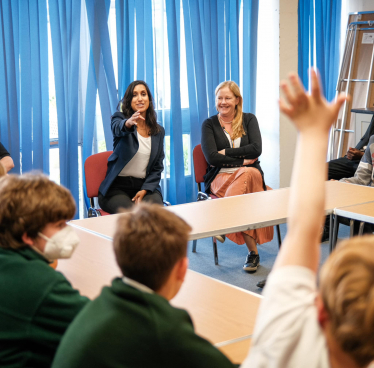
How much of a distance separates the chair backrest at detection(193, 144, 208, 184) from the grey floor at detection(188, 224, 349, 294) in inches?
24.3

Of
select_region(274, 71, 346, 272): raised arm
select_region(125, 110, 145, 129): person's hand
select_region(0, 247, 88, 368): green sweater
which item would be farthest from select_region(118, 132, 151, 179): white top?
select_region(274, 71, 346, 272): raised arm

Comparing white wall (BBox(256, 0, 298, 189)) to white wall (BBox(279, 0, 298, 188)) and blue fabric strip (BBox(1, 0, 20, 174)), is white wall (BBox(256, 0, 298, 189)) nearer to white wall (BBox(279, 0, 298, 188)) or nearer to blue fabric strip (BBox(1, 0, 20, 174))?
white wall (BBox(279, 0, 298, 188))

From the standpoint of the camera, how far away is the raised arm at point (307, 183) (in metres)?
0.73

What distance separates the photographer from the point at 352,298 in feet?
1.88

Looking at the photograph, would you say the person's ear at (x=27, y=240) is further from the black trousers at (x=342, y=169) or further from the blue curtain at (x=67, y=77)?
the black trousers at (x=342, y=169)

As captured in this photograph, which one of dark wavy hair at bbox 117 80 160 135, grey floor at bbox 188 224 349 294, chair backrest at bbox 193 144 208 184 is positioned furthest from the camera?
chair backrest at bbox 193 144 208 184

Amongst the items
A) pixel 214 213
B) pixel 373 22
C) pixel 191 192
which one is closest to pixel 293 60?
pixel 373 22

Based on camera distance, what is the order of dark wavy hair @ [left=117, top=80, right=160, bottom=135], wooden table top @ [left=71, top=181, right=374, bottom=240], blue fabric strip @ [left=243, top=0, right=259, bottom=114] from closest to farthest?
wooden table top @ [left=71, top=181, right=374, bottom=240], dark wavy hair @ [left=117, top=80, right=160, bottom=135], blue fabric strip @ [left=243, top=0, right=259, bottom=114]

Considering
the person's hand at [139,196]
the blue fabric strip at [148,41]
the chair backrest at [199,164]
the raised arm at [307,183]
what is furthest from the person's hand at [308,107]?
the blue fabric strip at [148,41]

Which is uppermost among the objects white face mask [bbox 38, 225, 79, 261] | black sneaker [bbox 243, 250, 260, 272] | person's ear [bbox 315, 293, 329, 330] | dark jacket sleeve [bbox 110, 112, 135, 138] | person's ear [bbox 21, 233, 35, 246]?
dark jacket sleeve [bbox 110, 112, 135, 138]

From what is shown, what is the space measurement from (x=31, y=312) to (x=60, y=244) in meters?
0.26

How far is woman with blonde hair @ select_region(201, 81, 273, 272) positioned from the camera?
12.1 ft

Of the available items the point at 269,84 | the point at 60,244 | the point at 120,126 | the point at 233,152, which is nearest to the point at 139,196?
the point at 120,126

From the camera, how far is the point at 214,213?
258cm
